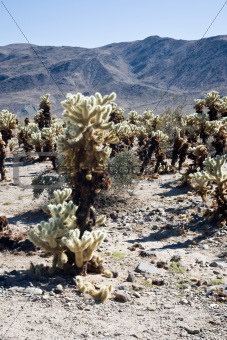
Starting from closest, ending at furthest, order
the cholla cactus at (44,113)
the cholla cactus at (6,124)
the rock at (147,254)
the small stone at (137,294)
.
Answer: the small stone at (137,294) < the rock at (147,254) < the cholla cactus at (6,124) < the cholla cactus at (44,113)

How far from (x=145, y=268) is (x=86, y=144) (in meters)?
2.95

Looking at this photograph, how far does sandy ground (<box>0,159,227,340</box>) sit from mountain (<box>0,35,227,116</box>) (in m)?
83.0

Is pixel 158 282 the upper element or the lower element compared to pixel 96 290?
lower

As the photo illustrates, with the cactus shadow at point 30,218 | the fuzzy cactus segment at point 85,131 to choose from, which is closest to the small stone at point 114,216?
the cactus shadow at point 30,218

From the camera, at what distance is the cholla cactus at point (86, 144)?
906cm

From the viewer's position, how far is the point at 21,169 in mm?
24531

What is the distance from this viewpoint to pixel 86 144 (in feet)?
30.9

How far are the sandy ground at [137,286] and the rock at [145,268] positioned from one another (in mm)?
21

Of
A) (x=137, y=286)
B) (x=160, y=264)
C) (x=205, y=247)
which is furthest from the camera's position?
(x=205, y=247)

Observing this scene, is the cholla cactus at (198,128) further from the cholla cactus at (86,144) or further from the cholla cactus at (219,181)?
the cholla cactus at (86,144)

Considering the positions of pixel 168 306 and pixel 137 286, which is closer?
pixel 168 306

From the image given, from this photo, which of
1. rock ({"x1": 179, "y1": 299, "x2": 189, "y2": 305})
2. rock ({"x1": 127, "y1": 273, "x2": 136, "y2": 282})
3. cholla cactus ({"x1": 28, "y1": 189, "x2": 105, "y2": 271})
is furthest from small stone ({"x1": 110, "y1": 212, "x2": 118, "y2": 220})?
rock ({"x1": 179, "y1": 299, "x2": 189, "y2": 305})

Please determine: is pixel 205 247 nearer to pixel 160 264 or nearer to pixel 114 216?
pixel 160 264

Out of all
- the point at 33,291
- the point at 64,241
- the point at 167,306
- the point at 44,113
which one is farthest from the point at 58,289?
the point at 44,113
